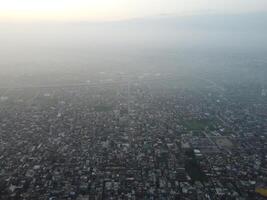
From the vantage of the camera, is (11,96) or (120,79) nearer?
(11,96)

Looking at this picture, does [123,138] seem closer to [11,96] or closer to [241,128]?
[241,128]

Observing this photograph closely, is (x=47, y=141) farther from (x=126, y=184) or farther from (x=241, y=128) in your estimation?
(x=241, y=128)

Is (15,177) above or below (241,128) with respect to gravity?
above

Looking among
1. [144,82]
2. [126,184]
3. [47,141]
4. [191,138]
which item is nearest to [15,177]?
[47,141]

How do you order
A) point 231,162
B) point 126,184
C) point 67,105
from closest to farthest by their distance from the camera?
point 126,184 < point 231,162 < point 67,105

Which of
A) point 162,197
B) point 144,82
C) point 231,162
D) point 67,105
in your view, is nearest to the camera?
point 162,197

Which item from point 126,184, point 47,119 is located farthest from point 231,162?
point 47,119
